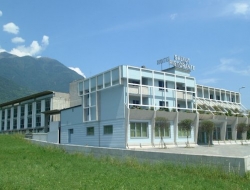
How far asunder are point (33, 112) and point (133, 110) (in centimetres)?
3489

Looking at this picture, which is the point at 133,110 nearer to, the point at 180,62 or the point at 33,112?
the point at 180,62

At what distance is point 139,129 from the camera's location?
3500 centimetres

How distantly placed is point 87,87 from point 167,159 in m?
26.7

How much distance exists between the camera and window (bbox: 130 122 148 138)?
3441 centimetres

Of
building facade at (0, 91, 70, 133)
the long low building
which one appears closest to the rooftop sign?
the long low building

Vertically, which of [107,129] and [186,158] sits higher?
[107,129]

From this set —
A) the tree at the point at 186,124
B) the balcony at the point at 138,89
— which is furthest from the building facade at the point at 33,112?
the tree at the point at 186,124

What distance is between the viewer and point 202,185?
10367 millimetres

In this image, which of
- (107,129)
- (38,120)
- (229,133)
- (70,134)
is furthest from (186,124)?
(38,120)

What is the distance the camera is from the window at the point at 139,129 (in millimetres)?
34406

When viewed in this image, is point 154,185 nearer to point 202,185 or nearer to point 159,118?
point 202,185

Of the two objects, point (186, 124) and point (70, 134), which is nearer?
point (186, 124)

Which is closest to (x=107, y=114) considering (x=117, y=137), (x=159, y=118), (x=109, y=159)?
(x=117, y=137)

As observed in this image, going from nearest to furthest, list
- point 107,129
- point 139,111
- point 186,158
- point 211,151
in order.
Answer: point 186,158 < point 211,151 < point 139,111 < point 107,129
